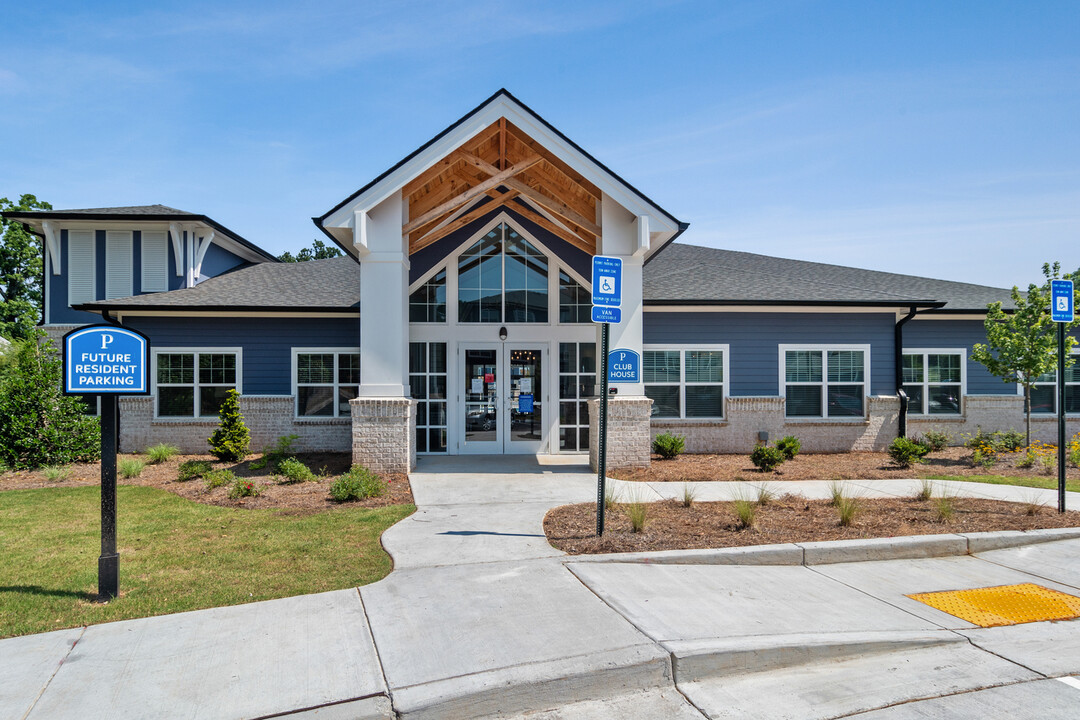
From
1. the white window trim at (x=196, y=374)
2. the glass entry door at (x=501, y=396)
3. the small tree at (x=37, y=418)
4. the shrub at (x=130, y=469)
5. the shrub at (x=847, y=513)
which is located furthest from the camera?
the white window trim at (x=196, y=374)

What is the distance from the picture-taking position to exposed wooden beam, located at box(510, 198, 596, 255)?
13344mm

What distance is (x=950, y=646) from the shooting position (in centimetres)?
485

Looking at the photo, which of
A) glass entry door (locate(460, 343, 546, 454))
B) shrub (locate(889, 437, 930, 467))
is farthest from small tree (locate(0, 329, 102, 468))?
shrub (locate(889, 437, 930, 467))

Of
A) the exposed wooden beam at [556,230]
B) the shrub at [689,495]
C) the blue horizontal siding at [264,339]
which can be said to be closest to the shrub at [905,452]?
the shrub at [689,495]

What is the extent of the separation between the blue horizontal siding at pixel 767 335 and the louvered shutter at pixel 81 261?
48.2ft

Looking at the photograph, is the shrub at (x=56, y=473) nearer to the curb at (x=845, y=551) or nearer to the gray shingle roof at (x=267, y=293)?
the gray shingle roof at (x=267, y=293)

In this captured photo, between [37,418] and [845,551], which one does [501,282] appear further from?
[37,418]

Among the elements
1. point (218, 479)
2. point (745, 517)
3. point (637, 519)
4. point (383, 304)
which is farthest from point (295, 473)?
point (745, 517)

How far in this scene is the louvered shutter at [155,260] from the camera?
17234 millimetres

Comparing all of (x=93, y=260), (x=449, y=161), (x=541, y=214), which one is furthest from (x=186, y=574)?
(x=93, y=260)

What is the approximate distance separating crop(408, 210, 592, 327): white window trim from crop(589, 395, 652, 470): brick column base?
2.99 metres

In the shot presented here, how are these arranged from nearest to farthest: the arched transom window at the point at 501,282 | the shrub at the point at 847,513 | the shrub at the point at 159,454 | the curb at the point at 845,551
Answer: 1. the curb at the point at 845,551
2. the shrub at the point at 847,513
3. the shrub at the point at 159,454
4. the arched transom window at the point at 501,282

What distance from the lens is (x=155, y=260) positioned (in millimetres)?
17312

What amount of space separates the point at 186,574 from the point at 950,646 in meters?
6.51
